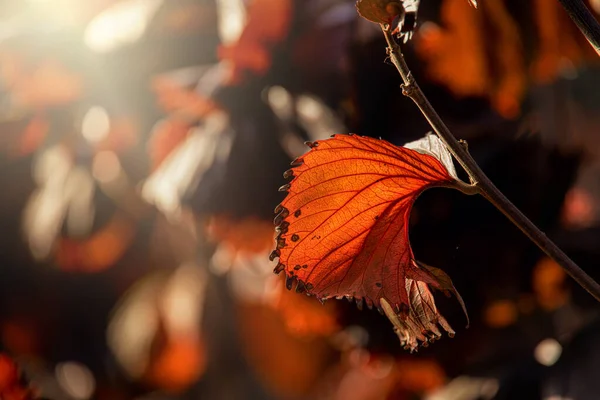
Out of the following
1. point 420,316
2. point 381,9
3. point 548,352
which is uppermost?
point 381,9

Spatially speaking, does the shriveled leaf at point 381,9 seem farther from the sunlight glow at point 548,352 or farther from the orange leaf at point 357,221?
the sunlight glow at point 548,352

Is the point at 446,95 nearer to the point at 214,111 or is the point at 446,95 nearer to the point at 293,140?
the point at 293,140

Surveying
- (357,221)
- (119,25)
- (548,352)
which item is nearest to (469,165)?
(357,221)

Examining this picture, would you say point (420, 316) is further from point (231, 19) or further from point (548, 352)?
point (231, 19)

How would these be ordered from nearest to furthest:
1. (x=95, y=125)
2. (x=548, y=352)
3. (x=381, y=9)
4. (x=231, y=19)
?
(x=381, y=9), (x=548, y=352), (x=231, y=19), (x=95, y=125)

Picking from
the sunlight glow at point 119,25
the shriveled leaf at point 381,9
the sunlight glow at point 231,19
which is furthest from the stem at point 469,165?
the sunlight glow at point 119,25

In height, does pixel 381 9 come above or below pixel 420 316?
above
